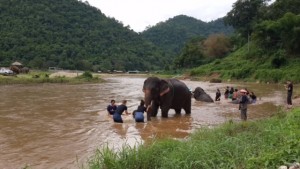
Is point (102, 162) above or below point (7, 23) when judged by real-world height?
below

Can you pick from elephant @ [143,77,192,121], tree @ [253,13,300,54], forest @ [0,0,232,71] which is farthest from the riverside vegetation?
elephant @ [143,77,192,121]

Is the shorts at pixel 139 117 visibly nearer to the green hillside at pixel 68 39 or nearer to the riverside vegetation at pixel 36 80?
the riverside vegetation at pixel 36 80

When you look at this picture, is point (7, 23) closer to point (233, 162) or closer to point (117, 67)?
point (117, 67)

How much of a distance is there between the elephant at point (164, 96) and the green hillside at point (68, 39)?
65422 millimetres

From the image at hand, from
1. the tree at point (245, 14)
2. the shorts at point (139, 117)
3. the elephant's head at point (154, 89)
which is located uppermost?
the tree at point (245, 14)

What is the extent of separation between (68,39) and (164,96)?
97.6m

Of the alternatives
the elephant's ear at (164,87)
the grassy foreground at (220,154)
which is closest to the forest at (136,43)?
the elephant's ear at (164,87)

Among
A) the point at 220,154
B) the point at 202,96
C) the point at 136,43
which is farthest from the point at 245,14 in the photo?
the point at 136,43

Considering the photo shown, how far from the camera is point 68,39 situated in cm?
11156

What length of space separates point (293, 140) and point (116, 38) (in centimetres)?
13488

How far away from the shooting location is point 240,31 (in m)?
79.2

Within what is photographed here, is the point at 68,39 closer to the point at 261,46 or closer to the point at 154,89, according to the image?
the point at 261,46

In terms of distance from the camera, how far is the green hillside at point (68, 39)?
90.7 meters

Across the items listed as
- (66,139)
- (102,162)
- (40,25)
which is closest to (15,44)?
(40,25)
